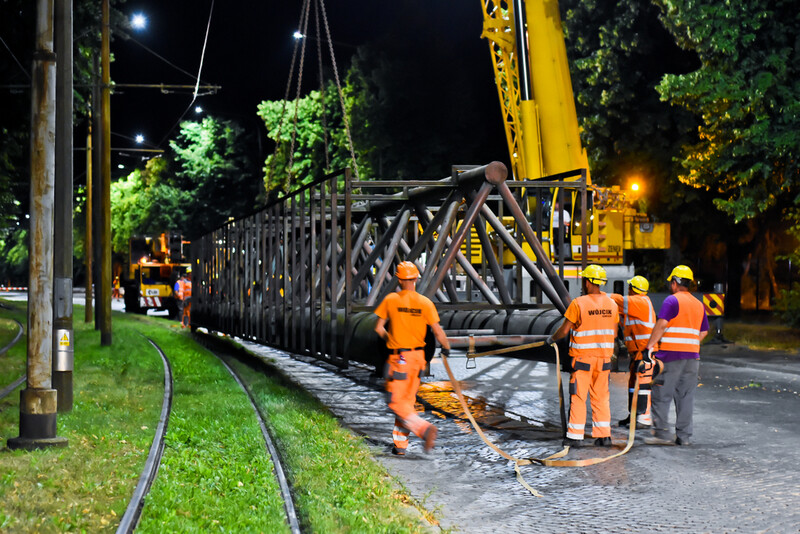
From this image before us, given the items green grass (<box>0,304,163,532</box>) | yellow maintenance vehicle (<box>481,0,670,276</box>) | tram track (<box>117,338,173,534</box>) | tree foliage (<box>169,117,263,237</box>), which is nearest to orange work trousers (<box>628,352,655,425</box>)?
tram track (<box>117,338,173,534</box>)

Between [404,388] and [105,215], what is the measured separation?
1623 cm

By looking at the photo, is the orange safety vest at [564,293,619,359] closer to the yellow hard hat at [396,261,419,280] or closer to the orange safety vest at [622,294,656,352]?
the orange safety vest at [622,294,656,352]

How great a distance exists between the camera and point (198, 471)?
Answer: 8289 mm

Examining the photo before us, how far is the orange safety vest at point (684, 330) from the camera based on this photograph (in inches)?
383

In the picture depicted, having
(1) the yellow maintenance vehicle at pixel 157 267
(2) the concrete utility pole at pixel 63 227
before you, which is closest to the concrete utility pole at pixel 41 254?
(2) the concrete utility pole at pixel 63 227

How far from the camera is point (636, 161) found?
2886 centimetres

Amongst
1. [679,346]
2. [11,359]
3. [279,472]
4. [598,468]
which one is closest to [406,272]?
[279,472]

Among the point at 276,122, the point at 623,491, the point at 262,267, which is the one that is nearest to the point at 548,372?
the point at 262,267

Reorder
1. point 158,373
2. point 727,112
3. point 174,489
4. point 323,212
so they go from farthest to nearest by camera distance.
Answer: point 727,112
point 158,373
point 323,212
point 174,489

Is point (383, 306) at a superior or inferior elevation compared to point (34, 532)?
superior

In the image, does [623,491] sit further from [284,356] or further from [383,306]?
[284,356]

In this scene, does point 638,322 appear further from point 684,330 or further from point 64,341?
point 64,341

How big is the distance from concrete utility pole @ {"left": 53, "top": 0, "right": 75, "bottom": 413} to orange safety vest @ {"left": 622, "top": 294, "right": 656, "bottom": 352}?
6.01 meters

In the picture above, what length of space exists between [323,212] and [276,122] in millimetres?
39691
